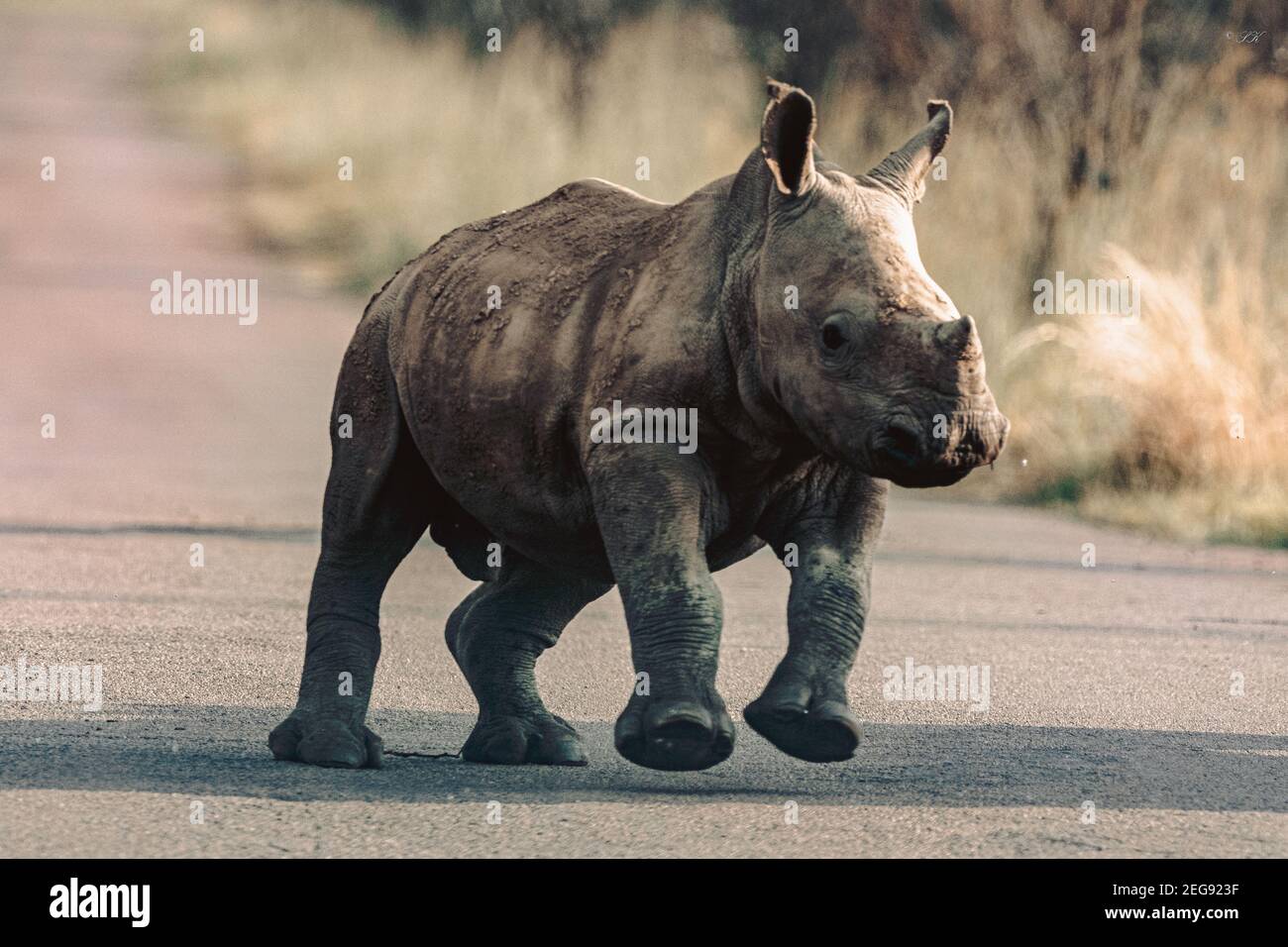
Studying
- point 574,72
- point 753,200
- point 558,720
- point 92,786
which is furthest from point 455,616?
point 574,72

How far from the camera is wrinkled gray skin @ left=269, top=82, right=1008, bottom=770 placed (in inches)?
252

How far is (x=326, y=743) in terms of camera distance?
25.2 feet

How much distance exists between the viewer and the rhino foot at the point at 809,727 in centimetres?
659

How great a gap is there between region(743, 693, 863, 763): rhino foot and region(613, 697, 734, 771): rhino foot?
16 cm

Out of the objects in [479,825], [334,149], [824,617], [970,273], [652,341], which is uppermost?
[334,149]

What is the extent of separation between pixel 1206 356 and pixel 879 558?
3.46 metres

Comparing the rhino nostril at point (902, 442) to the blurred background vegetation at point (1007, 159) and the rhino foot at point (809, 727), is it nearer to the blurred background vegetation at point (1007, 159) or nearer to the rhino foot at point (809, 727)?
the rhino foot at point (809, 727)

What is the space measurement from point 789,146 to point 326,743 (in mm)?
2384

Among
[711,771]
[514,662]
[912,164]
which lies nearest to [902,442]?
[912,164]

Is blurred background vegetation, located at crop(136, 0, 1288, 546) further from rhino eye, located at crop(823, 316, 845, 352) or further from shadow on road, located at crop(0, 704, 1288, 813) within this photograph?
rhino eye, located at crop(823, 316, 845, 352)

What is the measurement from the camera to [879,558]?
14.6 m

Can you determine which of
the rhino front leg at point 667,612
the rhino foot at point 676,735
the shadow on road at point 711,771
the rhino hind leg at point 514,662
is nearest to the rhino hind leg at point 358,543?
the shadow on road at point 711,771

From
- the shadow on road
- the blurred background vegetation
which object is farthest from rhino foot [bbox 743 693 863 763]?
the blurred background vegetation

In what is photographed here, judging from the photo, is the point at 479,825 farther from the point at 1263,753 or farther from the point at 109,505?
the point at 109,505
